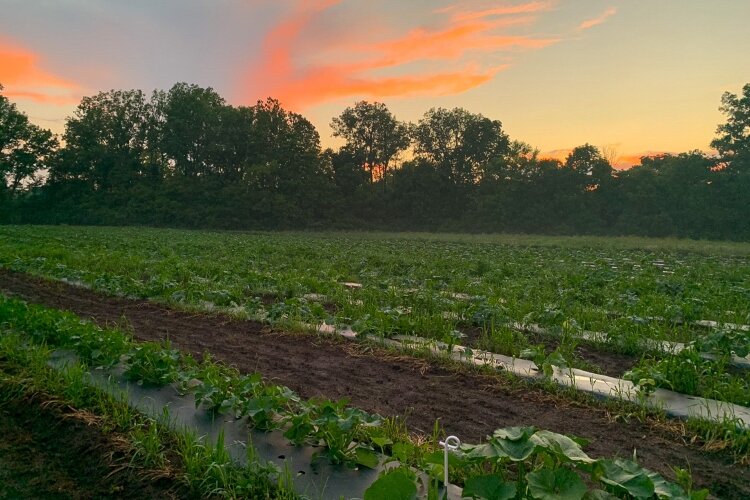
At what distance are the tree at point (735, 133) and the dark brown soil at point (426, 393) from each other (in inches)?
2141

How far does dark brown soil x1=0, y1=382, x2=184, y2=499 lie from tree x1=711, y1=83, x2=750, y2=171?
187ft

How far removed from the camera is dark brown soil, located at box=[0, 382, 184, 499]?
9.81ft

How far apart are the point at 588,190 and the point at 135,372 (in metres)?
57.9

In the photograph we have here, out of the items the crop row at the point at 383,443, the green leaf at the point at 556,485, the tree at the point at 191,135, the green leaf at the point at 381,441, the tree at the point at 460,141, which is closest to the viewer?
the green leaf at the point at 556,485

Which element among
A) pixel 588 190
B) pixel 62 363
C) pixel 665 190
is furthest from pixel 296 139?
pixel 62 363

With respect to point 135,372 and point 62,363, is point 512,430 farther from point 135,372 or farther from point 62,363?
point 62,363

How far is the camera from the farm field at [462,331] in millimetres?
3742

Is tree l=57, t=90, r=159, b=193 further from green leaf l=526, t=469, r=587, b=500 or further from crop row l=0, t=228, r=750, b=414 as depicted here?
green leaf l=526, t=469, r=587, b=500

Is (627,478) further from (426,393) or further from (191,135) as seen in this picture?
(191,135)

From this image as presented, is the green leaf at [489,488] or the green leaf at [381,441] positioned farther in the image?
the green leaf at [381,441]

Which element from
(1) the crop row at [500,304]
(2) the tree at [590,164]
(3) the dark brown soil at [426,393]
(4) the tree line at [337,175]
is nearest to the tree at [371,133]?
(4) the tree line at [337,175]

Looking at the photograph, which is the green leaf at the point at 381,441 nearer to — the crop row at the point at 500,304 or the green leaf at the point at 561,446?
the green leaf at the point at 561,446

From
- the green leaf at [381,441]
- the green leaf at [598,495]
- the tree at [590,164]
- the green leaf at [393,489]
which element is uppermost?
the tree at [590,164]

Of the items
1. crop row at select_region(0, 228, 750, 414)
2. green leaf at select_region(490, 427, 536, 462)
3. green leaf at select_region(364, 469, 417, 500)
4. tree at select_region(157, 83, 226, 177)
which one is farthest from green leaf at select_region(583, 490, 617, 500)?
tree at select_region(157, 83, 226, 177)
